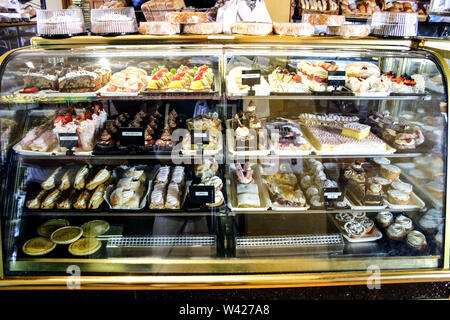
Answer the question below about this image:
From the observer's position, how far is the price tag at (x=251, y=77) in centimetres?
260

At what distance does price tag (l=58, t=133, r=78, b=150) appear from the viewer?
2652 mm

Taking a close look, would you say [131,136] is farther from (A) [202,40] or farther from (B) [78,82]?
(A) [202,40]

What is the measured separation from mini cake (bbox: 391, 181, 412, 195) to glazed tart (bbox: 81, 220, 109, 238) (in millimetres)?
2623

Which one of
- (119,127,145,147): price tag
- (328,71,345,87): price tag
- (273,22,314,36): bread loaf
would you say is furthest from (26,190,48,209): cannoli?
(328,71,345,87): price tag

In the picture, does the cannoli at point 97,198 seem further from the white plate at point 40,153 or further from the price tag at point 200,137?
the price tag at point 200,137

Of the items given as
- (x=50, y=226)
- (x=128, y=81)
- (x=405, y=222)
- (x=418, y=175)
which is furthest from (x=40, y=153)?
(x=418, y=175)

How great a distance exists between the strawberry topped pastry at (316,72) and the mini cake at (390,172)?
1.06m

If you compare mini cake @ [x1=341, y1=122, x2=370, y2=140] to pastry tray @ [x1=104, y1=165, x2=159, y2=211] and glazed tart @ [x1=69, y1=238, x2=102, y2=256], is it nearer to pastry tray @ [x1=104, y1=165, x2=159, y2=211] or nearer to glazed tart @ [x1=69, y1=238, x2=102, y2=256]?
pastry tray @ [x1=104, y1=165, x2=159, y2=211]

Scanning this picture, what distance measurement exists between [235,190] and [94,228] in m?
1.31

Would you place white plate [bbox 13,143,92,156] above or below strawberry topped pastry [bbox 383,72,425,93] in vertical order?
below

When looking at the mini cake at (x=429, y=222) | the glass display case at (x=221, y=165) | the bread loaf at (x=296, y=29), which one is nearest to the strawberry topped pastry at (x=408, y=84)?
the glass display case at (x=221, y=165)
